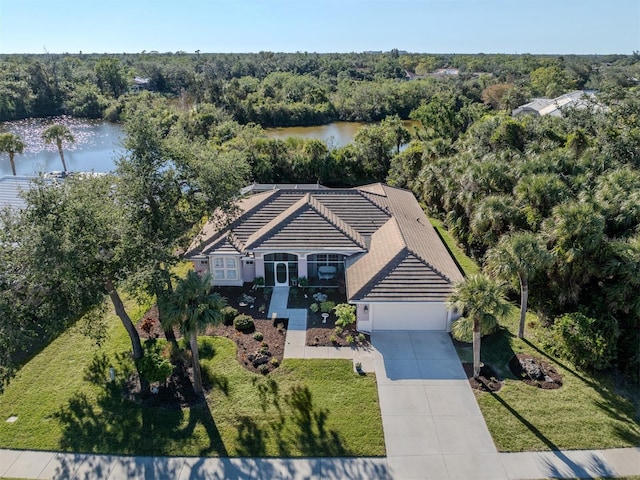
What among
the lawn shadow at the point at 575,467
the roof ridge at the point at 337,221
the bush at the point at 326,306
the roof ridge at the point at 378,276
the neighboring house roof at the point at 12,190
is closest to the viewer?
the lawn shadow at the point at 575,467

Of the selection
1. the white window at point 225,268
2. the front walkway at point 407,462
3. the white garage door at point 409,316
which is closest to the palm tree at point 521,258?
the white garage door at point 409,316

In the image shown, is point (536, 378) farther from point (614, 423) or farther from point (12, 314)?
point (12, 314)

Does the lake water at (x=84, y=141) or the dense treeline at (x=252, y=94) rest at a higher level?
the dense treeline at (x=252, y=94)

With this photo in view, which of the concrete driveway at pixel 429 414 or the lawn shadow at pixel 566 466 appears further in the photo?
the concrete driveway at pixel 429 414

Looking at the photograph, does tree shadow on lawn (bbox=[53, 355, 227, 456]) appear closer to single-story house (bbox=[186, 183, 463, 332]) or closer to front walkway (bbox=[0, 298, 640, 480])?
front walkway (bbox=[0, 298, 640, 480])

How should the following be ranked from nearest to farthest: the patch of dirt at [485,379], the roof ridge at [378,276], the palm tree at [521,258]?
1. the patch of dirt at [485,379]
2. the palm tree at [521,258]
3. the roof ridge at [378,276]

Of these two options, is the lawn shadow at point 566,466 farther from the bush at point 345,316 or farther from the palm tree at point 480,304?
the bush at point 345,316

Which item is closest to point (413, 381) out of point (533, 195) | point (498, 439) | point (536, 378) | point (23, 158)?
→ point (498, 439)
